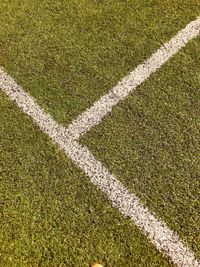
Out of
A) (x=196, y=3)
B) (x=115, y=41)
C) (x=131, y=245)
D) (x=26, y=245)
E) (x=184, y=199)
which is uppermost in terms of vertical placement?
(x=196, y=3)

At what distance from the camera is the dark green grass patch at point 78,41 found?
4.23 metres

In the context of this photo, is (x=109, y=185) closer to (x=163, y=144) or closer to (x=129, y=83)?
(x=163, y=144)

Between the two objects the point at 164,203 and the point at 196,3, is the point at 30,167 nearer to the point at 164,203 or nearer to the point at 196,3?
the point at 164,203

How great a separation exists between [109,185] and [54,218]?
600 mm

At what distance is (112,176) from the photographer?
375cm

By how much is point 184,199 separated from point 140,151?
0.63 m

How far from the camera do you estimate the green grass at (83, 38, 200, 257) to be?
3.62 metres

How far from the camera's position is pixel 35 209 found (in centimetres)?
358

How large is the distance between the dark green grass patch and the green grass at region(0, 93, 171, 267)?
526 mm

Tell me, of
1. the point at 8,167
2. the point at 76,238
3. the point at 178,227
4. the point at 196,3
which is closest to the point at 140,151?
the point at 178,227

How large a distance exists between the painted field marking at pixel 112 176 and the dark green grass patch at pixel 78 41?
10 centimetres

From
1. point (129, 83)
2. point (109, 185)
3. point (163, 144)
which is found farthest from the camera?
point (129, 83)

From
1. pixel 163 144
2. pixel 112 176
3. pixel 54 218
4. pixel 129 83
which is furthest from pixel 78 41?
pixel 54 218

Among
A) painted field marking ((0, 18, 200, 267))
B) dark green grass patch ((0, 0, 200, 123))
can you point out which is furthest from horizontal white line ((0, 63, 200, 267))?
dark green grass patch ((0, 0, 200, 123))
